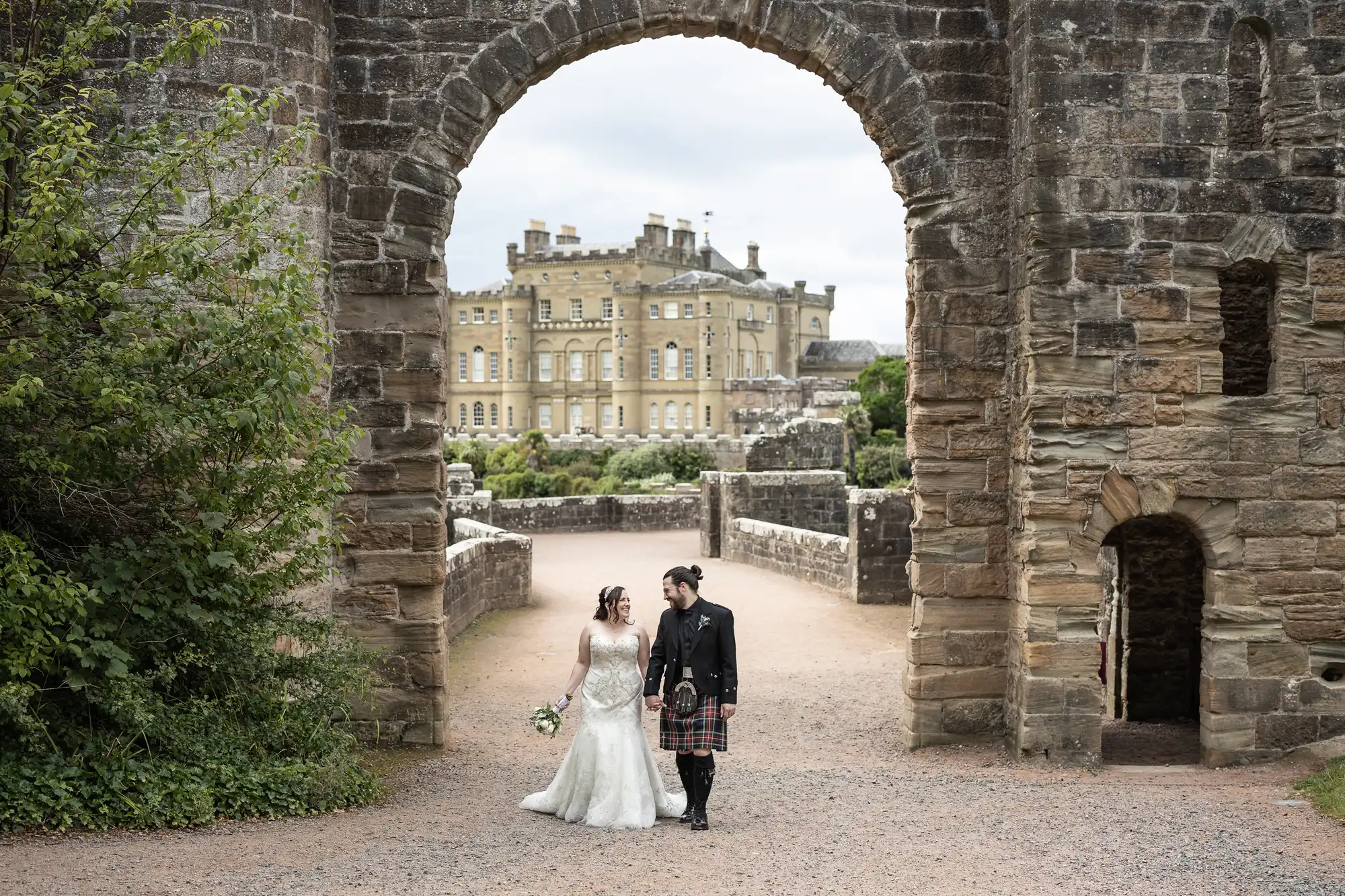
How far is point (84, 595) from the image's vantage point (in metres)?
6.69

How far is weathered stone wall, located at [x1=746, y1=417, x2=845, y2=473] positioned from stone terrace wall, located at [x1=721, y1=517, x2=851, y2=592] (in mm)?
7944

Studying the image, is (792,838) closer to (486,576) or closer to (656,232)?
(486,576)

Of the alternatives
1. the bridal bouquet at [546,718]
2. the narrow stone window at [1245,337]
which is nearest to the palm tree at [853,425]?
the narrow stone window at [1245,337]

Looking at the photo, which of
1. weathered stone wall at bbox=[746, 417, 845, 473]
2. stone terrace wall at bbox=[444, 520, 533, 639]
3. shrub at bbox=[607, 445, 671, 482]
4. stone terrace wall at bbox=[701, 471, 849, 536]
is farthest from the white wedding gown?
shrub at bbox=[607, 445, 671, 482]

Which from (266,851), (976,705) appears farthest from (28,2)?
(976,705)

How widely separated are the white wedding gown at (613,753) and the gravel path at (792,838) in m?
0.14

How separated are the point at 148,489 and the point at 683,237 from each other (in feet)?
305

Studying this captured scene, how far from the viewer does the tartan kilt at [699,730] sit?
6.94 meters

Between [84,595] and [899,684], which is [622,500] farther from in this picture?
[84,595]

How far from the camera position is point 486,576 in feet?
55.6

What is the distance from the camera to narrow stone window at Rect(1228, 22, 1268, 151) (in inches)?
342

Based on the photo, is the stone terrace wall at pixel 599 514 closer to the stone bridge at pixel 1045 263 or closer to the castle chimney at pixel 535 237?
the stone bridge at pixel 1045 263

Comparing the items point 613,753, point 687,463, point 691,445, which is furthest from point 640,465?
point 613,753

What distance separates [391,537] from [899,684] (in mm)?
5401
